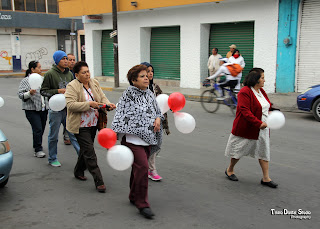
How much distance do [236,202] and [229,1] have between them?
11.8m

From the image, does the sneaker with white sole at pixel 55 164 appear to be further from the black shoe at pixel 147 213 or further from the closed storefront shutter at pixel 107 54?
the closed storefront shutter at pixel 107 54

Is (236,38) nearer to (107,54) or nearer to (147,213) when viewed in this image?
(107,54)

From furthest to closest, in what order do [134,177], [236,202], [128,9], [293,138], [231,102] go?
[128,9] < [231,102] < [293,138] < [236,202] < [134,177]

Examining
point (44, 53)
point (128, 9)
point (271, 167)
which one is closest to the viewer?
point (271, 167)

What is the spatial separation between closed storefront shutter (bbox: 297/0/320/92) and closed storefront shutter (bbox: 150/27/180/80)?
20.3 feet

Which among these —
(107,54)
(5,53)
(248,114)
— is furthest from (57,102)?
(5,53)

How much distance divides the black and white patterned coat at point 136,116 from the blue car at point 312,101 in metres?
6.68

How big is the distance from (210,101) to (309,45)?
185 inches

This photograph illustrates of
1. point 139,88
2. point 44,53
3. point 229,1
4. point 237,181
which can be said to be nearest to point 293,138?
point 237,181

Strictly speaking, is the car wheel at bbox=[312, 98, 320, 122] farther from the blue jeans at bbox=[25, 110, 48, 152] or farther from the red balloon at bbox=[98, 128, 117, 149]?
the red balloon at bbox=[98, 128, 117, 149]

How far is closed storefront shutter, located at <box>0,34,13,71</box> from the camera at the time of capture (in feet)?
100

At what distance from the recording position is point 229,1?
577 inches

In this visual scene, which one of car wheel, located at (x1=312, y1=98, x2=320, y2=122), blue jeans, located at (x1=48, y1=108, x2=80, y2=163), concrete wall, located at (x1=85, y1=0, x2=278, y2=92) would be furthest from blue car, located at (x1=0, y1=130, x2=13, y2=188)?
concrete wall, located at (x1=85, y1=0, x2=278, y2=92)

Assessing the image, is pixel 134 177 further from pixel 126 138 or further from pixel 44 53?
pixel 44 53
